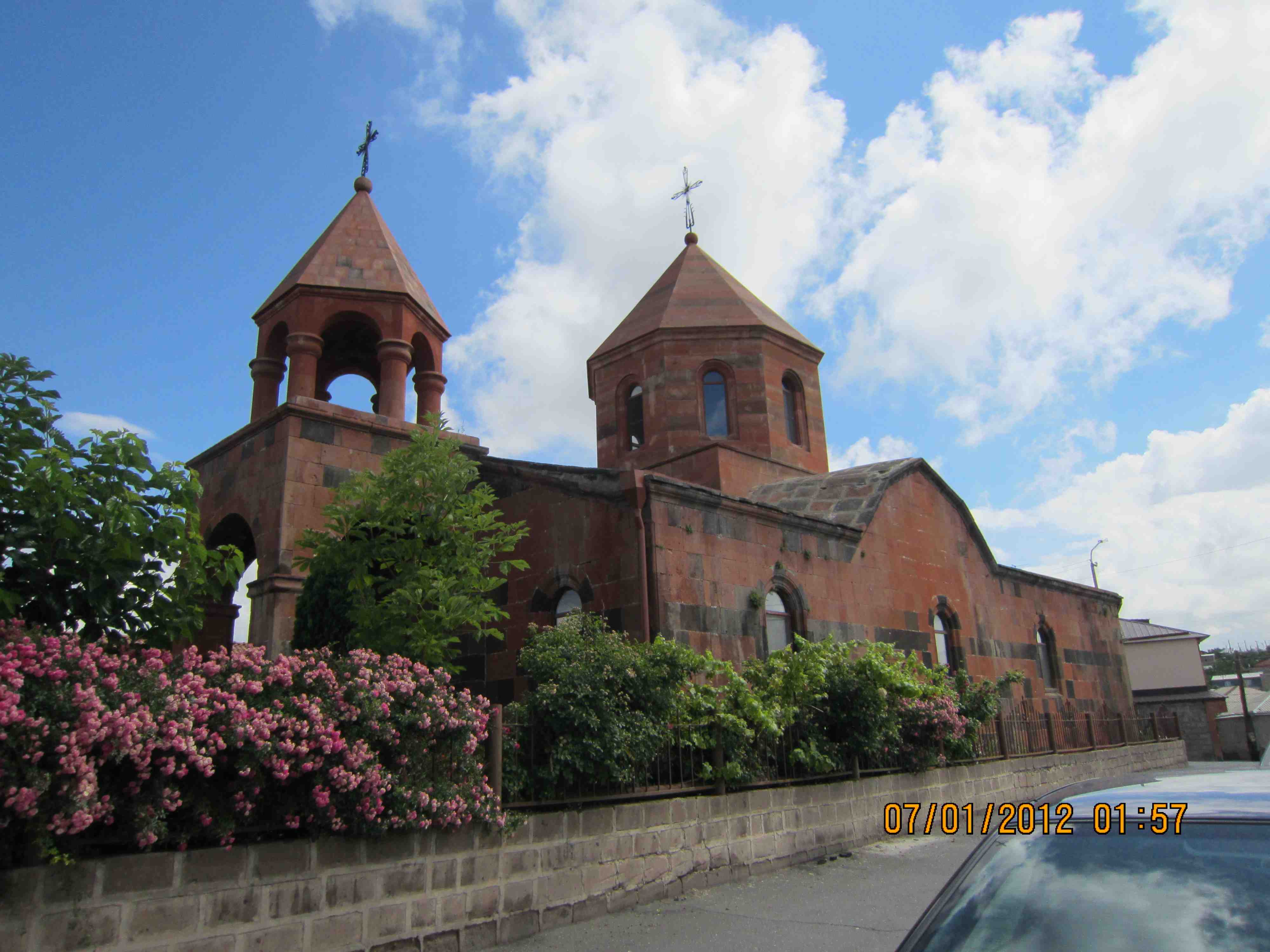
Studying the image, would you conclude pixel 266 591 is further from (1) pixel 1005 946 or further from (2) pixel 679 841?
(1) pixel 1005 946

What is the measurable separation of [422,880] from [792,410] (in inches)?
534

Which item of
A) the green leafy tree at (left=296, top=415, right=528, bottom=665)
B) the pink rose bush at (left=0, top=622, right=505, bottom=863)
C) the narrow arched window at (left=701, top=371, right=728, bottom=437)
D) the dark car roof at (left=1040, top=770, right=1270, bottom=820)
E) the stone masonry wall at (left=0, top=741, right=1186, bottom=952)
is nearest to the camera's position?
the dark car roof at (left=1040, top=770, right=1270, bottom=820)

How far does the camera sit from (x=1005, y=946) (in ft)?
7.79

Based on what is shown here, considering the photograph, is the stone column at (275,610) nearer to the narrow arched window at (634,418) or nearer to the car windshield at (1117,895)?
the narrow arched window at (634,418)

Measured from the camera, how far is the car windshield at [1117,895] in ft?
7.21

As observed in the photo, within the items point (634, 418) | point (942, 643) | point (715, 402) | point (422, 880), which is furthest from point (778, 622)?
point (634, 418)

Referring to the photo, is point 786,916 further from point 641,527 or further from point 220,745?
point 641,527

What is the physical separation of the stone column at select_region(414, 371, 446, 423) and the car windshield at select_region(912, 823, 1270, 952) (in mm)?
11897

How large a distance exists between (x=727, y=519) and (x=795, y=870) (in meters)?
4.26

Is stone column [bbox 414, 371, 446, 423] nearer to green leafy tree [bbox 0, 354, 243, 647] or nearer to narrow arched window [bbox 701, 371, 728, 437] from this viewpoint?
narrow arched window [bbox 701, 371, 728, 437]

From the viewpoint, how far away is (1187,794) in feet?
9.20

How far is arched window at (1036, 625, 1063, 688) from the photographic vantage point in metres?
17.8

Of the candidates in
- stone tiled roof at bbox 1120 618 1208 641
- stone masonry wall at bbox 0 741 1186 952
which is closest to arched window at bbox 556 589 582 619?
stone masonry wall at bbox 0 741 1186 952

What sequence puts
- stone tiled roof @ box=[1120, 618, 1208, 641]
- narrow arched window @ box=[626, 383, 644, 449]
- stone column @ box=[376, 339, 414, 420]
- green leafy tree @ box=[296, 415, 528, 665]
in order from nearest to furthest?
green leafy tree @ box=[296, 415, 528, 665] → stone column @ box=[376, 339, 414, 420] → narrow arched window @ box=[626, 383, 644, 449] → stone tiled roof @ box=[1120, 618, 1208, 641]
